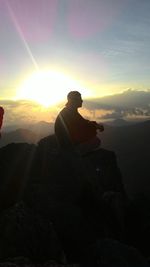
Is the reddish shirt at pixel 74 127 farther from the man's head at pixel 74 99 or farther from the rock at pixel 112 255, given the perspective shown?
the rock at pixel 112 255

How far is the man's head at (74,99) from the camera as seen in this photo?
19.6 meters

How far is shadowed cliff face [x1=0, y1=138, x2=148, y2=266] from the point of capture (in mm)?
11383

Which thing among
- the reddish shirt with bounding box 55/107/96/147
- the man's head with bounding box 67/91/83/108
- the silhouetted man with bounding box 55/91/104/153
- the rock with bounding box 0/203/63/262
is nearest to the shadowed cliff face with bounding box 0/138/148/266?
the rock with bounding box 0/203/63/262

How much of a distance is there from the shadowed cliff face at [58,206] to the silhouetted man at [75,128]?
2.51ft

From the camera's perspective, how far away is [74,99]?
64.7ft

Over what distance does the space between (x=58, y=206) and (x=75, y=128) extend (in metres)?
6.06

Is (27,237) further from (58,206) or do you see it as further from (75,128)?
(75,128)

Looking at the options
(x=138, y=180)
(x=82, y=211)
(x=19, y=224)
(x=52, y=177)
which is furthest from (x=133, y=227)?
(x=138, y=180)

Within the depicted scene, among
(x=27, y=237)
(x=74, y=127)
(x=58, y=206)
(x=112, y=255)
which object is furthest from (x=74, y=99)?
→ (x=112, y=255)

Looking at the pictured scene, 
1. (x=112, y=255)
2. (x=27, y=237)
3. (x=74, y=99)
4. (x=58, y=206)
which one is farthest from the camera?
(x=74, y=99)

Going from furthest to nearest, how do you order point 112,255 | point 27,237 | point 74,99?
point 74,99
point 27,237
point 112,255

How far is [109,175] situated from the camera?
2008 centimetres

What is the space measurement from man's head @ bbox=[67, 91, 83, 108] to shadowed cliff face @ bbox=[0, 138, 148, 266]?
216 cm

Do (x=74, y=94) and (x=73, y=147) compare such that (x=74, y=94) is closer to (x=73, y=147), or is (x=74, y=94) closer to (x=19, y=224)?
(x=73, y=147)
